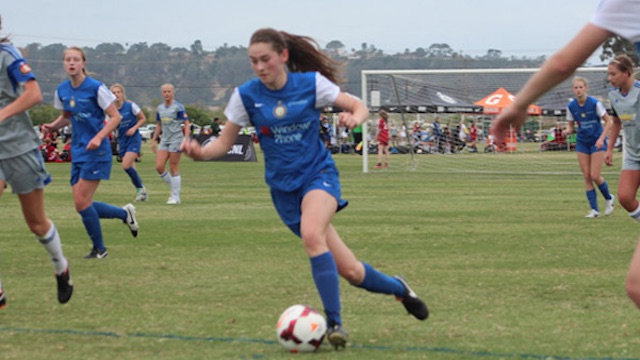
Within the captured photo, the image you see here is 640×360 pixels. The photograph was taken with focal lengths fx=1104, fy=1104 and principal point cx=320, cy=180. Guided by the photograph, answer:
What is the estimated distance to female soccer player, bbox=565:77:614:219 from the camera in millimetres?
15438

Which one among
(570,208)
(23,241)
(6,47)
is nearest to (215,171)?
(570,208)

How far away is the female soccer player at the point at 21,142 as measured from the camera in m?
7.67

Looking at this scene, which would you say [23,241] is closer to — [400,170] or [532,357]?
[532,357]

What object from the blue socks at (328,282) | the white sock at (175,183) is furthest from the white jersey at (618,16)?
the white sock at (175,183)

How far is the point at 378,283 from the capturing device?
6977 mm

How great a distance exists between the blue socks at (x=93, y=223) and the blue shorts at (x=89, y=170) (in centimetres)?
30

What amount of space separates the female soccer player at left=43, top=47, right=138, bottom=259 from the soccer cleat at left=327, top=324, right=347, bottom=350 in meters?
4.96

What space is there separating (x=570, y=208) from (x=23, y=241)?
28.8 feet

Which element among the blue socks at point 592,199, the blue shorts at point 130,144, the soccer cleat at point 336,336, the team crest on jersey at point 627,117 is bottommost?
the blue socks at point 592,199

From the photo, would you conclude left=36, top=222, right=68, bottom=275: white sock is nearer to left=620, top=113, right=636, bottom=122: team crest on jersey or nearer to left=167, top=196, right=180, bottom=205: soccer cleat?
left=620, top=113, right=636, bottom=122: team crest on jersey

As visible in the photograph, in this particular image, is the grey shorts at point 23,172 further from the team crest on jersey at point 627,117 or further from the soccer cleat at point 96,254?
the team crest on jersey at point 627,117

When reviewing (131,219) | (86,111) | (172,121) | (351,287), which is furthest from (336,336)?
(172,121)

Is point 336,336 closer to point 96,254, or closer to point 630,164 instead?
point 630,164

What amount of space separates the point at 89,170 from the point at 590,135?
757cm
